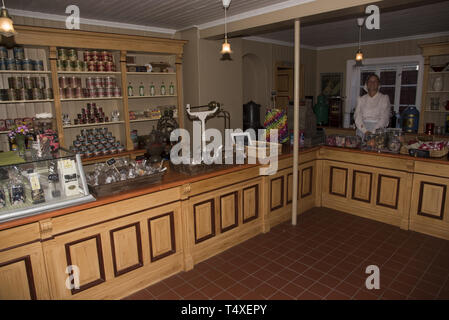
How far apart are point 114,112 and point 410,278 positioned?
457 centimetres

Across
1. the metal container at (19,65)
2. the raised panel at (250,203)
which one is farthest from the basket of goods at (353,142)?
the metal container at (19,65)

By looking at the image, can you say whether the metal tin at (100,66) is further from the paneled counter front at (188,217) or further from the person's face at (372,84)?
the person's face at (372,84)

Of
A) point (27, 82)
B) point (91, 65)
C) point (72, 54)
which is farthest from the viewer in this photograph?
point (91, 65)

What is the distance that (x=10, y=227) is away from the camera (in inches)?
84.5

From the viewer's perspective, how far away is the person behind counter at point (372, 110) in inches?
196

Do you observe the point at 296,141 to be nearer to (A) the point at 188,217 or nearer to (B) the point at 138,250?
(A) the point at 188,217

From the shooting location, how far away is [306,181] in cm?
473

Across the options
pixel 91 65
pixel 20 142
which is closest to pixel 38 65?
pixel 91 65

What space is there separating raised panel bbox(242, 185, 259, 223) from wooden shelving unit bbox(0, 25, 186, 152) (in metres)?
2.33

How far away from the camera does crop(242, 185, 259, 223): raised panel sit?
12.5ft

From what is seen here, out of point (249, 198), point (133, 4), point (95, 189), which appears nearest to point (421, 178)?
point (249, 198)

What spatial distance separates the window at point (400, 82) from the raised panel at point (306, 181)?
13.7 feet

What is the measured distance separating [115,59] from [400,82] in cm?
634

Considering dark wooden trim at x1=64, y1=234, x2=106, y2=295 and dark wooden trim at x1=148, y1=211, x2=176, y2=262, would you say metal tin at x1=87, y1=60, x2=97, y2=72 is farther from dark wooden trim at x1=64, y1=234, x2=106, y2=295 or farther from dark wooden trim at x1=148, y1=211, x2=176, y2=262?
dark wooden trim at x1=64, y1=234, x2=106, y2=295
